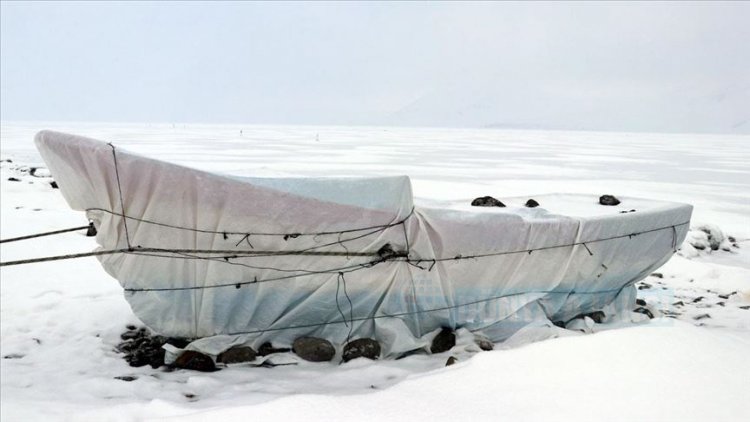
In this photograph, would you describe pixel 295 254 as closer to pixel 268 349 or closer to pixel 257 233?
pixel 257 233

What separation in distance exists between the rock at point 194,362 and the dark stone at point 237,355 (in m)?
0.10

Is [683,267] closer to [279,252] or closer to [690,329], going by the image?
[690,329]

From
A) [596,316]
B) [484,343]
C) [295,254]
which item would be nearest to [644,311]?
[596,316]

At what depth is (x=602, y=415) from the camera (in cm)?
331

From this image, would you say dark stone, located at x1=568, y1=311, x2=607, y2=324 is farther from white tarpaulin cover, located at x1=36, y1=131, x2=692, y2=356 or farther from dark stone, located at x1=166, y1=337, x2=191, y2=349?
dark stone, located at x1=166, y1=337, x2=191, y2=349

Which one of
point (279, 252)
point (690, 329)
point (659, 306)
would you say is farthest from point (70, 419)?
point (659, 306)

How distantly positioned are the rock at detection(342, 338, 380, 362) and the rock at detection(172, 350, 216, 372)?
115 cm

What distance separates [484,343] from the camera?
5.25 metres

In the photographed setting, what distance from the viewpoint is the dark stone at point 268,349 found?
16.3 ft

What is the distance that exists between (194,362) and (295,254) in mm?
1244

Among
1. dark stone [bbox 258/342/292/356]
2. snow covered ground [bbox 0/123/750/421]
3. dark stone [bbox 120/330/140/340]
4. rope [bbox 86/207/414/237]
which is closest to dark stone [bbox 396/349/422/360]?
snow covered ground [bbox 0/123/750/421]

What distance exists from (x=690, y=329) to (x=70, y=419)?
470 centimetres

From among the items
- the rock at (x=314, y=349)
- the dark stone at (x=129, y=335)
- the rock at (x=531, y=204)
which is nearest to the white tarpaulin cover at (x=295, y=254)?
the rock at (x=314, y=349)

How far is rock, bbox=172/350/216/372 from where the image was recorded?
4.71m
